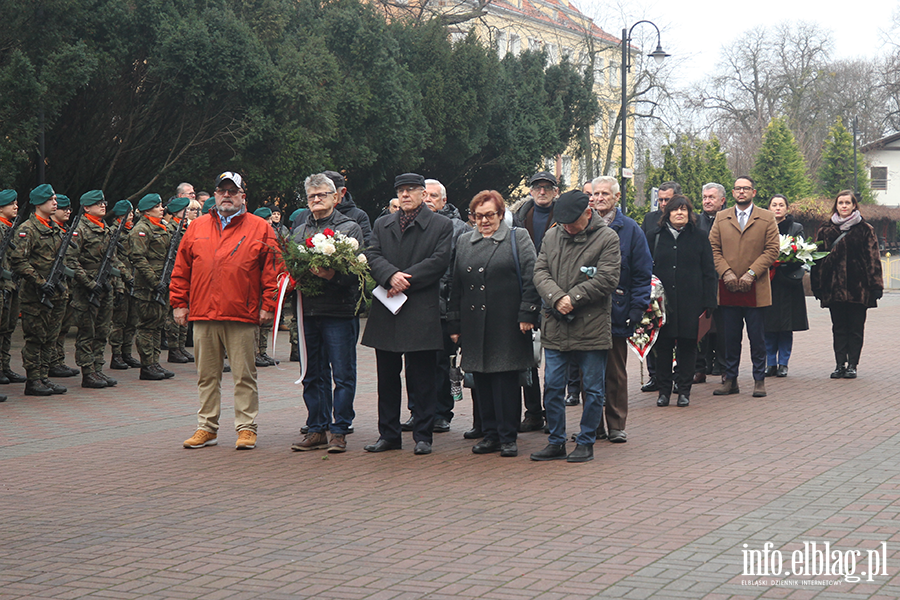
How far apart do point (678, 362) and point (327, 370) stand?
4.09 m

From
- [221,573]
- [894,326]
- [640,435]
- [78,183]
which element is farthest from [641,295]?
[894,326]

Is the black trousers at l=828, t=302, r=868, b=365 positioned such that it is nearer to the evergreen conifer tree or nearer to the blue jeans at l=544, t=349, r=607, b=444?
the blue jeans at l=544, t=349, r=607, b=444

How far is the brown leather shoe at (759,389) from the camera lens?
11430 millimetres

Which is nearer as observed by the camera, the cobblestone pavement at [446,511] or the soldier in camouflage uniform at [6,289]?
the cobblestone pavement at [446,511]

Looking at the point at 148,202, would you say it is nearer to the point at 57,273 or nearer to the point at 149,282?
the point at 149,282

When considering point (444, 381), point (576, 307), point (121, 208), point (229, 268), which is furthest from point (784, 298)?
point (121, 208)

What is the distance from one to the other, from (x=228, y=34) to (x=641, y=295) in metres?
11.9

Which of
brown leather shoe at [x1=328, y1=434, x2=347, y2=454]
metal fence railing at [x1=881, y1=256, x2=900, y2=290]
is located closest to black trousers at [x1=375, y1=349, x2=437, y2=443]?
brown leather shoe at [x1=328, y1=434, x2=347, y2=454]

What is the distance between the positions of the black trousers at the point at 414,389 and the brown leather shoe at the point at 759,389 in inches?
177

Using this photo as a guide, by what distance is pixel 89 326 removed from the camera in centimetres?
1242

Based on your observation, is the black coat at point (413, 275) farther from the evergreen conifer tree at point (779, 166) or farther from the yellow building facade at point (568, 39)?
the evergreen conifer tree at point (779, 166)

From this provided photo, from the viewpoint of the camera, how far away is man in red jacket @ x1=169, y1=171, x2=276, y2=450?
8492mm

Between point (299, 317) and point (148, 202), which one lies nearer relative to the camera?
point (299, 317)

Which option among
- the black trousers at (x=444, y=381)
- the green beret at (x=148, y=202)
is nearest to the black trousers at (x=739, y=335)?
the black trousers at (x=444, y=381)
